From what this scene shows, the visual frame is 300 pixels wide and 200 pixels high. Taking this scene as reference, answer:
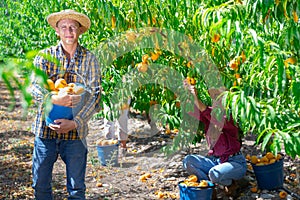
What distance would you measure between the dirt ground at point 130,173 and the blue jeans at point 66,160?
0.98 metres

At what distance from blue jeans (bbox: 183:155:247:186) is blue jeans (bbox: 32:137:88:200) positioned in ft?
3.23

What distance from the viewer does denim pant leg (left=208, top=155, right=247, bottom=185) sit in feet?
10.9

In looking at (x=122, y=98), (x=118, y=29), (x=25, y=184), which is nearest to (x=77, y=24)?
(x=118, y=29)

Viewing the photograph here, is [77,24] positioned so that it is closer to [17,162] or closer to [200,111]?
[200,111]

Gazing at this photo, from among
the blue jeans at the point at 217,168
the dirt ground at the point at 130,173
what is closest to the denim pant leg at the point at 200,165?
the blue jeans at the point at 217,168

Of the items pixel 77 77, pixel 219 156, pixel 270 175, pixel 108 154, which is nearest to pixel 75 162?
pixel 77 77

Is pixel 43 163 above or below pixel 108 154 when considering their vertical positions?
above

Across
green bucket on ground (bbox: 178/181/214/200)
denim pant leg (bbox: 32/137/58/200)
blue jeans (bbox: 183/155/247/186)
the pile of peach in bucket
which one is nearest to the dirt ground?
blue jeans (bbox: 183/155/247/186)

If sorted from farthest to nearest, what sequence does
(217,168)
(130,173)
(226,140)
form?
(130,173) → (226,140) → (217,168)

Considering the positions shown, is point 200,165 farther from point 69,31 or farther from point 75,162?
point 69,31

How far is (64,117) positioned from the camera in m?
2.70

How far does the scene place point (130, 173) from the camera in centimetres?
457

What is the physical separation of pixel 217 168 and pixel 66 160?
1099 millimetres

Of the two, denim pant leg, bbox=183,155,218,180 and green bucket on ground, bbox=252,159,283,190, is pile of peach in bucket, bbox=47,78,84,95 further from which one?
green bucket on ground, bbox=252,159,283,190
